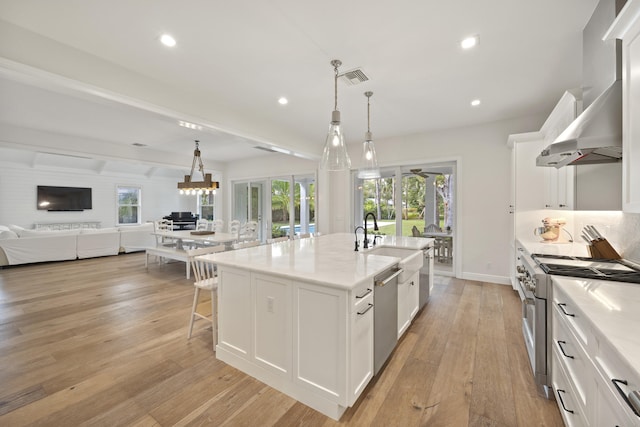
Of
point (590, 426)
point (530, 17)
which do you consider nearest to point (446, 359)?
point (590, 426)

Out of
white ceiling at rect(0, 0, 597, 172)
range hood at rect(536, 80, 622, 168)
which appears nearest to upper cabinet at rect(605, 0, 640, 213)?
range hood at rect(536, 80, 622, 168)

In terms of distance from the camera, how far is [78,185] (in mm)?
9141

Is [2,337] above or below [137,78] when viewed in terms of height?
below

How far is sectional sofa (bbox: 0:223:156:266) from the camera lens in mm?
5766

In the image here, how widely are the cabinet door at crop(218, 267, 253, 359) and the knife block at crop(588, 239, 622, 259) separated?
9.66ft

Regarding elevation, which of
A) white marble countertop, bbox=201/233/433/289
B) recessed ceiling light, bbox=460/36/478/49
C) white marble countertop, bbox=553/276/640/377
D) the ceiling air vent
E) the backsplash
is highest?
recessed ceiling light, bbox=460/36/478/49

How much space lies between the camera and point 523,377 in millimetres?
2117

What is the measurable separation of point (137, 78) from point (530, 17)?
383cm

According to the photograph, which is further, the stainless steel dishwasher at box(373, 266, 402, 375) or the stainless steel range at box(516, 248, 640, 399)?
the stainless steel dishwasher at box(373, 266, 402, 375)

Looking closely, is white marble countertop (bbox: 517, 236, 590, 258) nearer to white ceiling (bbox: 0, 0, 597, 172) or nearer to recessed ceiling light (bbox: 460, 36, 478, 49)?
white ceiling (bbox: 0, 0, 597, 172)

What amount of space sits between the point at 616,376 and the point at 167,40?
141 inches

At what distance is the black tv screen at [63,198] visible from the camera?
8477mm

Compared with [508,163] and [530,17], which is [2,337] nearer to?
[530,17]

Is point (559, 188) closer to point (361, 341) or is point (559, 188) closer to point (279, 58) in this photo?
point (361, 341)
